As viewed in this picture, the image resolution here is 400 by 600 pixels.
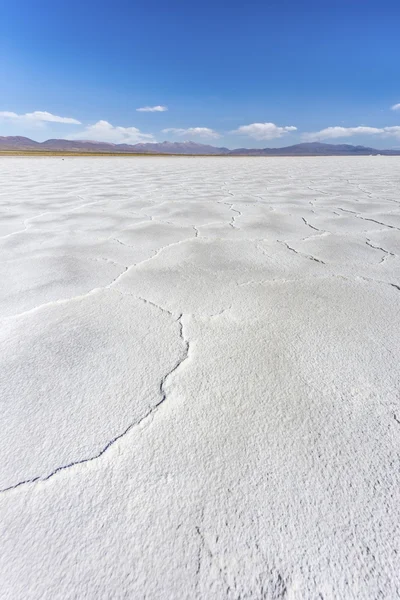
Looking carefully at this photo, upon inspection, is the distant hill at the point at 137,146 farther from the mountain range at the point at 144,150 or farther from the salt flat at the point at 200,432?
the salt flat at the point at 200,432

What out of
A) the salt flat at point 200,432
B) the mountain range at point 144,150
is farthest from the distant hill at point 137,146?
the salt flat at point 200,432

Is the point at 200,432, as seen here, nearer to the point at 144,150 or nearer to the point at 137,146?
the point at 144,150

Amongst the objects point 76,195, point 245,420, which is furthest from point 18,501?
point 76,195

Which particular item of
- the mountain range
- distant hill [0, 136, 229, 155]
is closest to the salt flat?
the mountain range

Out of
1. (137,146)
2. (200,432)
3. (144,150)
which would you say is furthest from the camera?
(137,146)

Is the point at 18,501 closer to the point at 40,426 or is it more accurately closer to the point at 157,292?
the point at 40,426

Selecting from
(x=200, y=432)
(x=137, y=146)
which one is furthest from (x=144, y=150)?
(x=200, y=432)

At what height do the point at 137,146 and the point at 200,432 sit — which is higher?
the point at 200,432

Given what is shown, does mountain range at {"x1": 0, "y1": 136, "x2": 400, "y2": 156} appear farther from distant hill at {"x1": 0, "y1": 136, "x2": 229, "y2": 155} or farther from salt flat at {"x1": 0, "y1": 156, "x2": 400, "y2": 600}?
salt flat at {"x1": 0, "y1": 156, "x2": 400, "y2": 600}
